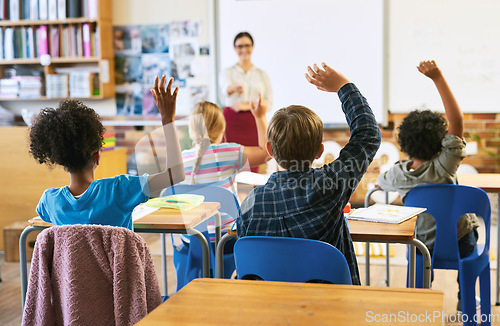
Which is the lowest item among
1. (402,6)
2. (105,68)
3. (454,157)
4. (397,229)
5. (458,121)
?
(397,229)

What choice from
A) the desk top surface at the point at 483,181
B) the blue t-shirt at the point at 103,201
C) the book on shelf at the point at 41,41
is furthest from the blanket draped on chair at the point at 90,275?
the book on shelf at the point at 41,41

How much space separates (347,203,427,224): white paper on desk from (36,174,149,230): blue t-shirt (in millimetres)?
752

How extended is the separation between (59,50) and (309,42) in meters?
2.20

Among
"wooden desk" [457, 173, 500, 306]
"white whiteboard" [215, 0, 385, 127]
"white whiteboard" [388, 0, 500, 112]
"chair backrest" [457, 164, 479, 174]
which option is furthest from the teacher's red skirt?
"wooden desk" [457, 173, 500, 306]

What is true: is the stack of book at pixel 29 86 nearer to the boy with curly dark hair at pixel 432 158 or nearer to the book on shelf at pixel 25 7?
the book on shelf at pixel 25 7

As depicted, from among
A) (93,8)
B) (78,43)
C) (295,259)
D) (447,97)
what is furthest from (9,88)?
(295,259)

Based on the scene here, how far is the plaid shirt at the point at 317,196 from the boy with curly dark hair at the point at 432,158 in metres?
0.89

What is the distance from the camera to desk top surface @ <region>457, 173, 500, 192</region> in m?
2.50

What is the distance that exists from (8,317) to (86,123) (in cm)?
160

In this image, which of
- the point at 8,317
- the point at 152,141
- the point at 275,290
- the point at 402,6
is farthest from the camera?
the point at 402,6

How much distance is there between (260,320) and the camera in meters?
0.90

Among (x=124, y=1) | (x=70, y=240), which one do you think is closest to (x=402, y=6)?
(x=124, y=1)

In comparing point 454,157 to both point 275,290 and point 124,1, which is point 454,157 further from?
point 124,1

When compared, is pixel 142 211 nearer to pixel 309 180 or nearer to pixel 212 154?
pixel 212 154
